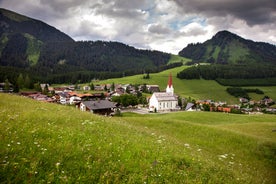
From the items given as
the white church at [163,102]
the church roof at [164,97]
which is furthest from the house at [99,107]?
the church roof at [164,97]

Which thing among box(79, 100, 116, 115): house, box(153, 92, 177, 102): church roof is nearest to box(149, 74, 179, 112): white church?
box(153, 92, 177, 102): church roof

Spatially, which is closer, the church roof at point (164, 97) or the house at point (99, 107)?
the house at point (99, 107)

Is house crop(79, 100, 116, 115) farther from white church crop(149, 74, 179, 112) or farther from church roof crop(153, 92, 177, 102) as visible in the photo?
church roof crop(153, 92, 177, 102)

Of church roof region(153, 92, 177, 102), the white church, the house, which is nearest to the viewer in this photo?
the house

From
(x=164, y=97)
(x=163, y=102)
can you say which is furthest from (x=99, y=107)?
(x=164, y=97)

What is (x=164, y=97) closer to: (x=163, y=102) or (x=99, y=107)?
(x=163, y=102)

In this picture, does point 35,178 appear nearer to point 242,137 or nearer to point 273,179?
point 273,179

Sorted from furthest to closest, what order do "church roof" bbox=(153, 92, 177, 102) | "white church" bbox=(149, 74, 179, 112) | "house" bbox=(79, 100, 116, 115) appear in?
"church roof" bbox=(153, 92, 177, 102)
"white church" bbox=(149, 74, 179, 112)
"house" bbox=(79, 100, 116, 115)

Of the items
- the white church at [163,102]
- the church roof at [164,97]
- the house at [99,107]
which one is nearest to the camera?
the house at [99,107]

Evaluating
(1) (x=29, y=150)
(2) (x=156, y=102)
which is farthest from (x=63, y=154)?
(2) (x=156, y=102)

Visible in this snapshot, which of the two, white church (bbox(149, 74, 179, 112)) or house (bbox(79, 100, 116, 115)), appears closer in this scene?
house (bbox(79, 100, 116, 115))

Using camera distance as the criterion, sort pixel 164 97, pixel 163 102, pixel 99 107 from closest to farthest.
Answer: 1. pixel 99 107
2. pixel 163 102
3. pixel 164 97

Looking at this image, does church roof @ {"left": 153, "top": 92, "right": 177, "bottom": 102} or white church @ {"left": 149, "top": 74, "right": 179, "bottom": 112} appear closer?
white church @ {"left": 149, "top": 74, "right": 179, "bottom": 112}

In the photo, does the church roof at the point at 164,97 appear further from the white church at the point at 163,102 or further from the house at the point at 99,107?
the house at the point at 99,107
